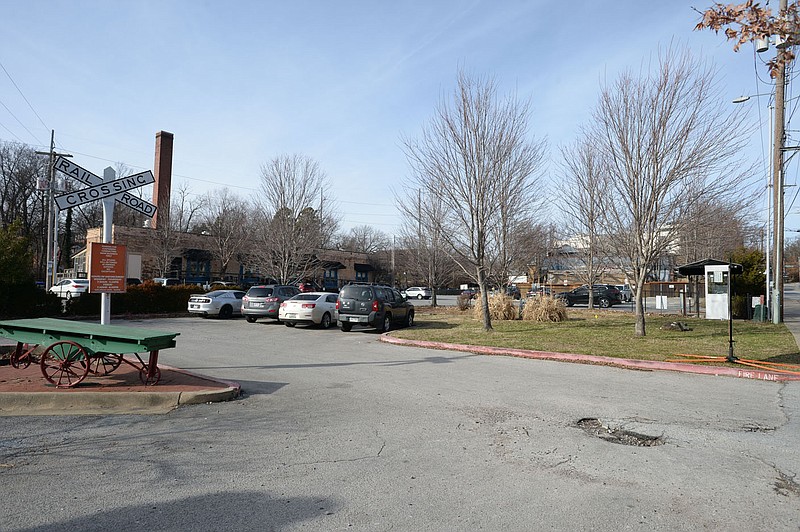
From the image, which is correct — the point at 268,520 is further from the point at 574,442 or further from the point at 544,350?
the point at 544,350

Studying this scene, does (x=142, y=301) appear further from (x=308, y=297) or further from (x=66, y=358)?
(x=66, y=358)

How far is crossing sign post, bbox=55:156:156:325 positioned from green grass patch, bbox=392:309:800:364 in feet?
28.1

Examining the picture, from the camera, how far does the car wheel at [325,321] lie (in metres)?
20.0

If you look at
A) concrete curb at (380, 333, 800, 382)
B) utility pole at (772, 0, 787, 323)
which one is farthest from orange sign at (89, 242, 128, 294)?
utility pole at (772, 0, 787, 323)

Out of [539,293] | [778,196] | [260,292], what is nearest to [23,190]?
[260,292]

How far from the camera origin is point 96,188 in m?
10.4

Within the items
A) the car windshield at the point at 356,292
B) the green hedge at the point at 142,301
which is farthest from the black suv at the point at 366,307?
the green hedge at the point at 142,301

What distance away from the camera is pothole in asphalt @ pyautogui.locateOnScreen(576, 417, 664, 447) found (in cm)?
591

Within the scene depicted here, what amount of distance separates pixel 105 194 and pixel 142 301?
1591 cm

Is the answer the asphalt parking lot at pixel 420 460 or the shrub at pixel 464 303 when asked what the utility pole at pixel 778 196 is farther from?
the asphalt parking lot at pixel 420 460

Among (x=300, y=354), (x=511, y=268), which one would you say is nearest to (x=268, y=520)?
(x=300, y=354)

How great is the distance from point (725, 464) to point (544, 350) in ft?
27.0

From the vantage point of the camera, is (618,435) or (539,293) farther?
(539,293)

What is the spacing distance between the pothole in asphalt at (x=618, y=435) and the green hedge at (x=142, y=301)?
2193cm
